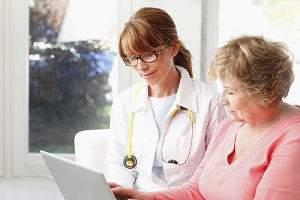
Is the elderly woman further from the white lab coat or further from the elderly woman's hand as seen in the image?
the white lab coat

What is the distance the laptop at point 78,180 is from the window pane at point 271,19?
163cm

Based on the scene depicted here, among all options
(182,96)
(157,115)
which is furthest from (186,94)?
(157,115)

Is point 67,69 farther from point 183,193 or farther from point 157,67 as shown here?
point 183,193

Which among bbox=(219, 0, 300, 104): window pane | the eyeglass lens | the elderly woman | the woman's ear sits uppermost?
bbox=(219, 0, 300, 104): window pane

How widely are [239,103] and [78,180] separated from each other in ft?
1.71

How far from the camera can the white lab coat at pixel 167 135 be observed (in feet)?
6.66

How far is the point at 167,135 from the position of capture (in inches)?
81.0

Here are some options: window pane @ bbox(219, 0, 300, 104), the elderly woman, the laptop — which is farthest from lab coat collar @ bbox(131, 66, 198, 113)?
window pane @ bbox(219, 0, 300, 104)

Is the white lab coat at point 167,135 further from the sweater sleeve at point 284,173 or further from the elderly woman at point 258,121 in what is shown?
the sweater sleeve at point 284,173

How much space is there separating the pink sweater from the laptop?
295 millimetres

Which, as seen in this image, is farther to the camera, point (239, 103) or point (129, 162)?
point (129, 162)

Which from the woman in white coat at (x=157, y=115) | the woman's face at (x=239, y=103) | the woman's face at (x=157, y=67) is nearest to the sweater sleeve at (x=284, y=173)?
the woman's face at (x=239, y=103)

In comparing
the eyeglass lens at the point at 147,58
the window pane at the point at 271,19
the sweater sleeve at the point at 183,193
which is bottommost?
the sweater sleeve at the point at 183,193

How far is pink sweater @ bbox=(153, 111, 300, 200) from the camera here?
1434 millimetres
